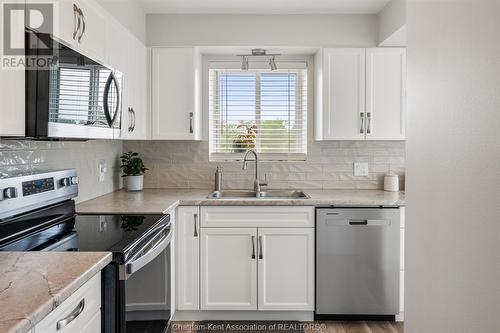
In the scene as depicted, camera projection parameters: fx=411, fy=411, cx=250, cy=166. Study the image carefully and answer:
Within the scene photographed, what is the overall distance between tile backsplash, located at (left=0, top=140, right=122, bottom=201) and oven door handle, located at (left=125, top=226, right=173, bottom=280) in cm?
74

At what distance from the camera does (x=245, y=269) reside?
9.34 ft

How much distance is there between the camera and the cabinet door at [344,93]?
316 centimetres

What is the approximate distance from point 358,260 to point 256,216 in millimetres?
763

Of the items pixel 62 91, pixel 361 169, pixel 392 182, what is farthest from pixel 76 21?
pixel 392 182

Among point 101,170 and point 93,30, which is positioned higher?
point 93,30

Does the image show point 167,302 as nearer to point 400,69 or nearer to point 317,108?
point 317,108

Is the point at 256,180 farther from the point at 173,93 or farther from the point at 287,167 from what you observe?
the point at 173,93

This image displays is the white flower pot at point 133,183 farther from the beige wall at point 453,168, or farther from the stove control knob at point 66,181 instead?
the beige wall at point 453,168

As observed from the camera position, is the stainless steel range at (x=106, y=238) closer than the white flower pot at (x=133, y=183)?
Yes

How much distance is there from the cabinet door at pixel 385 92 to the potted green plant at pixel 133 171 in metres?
1.82

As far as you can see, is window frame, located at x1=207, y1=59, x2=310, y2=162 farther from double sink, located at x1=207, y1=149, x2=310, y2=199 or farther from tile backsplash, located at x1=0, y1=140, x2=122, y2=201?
tile backsplash, located at x1=0, y1=140, x2=122, y2=201

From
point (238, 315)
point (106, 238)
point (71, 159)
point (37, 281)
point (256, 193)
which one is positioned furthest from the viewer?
point (256, 193)

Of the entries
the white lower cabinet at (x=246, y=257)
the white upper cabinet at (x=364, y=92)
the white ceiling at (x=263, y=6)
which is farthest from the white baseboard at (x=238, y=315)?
the white ceiling at (x=263, y=6)

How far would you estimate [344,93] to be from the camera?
10.4 feet
